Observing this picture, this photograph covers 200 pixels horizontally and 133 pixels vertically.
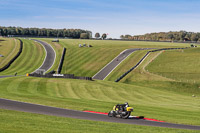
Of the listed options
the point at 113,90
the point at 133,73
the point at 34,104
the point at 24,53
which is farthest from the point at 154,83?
the point at 24,53

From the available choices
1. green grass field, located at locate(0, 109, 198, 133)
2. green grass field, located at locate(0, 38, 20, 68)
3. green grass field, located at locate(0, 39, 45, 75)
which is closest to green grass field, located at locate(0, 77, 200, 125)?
green grass field, located at locate(0, 109, 198, 133)

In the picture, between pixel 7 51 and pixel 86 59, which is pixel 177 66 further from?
pixel 7 51

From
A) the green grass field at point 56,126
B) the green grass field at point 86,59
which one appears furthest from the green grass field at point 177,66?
the green grass field at point 56,126

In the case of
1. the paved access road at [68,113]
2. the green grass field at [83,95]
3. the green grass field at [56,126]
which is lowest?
the green grass field at [83,95]

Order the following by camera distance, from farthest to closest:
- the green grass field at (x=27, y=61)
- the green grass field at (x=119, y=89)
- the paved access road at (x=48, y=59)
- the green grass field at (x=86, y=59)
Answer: the paved access road at (x=48, y=59), the green grass field at (x=27, y=61), the green grass field at (x=86, y=59), the green grass field at (x=119, y=89)

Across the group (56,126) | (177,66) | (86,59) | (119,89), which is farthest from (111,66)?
(56,126)

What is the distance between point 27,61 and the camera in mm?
115188

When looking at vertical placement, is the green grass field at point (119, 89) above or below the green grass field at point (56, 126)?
below

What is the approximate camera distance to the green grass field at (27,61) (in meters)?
102

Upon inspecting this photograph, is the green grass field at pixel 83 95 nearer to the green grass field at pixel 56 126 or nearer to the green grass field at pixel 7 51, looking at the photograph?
the green grass field at pixel 56 126

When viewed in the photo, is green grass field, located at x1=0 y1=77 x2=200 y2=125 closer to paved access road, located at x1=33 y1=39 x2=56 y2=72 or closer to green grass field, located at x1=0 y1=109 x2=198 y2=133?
green grass field, located at x1=0 y1=109 x2=198 y2=133

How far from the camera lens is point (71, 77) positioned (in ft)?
235

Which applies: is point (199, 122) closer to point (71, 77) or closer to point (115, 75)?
point (71, 77)

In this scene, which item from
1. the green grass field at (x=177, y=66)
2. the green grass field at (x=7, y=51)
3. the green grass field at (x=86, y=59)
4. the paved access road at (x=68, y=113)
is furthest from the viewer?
the green grass field at (x=7, y=51)
